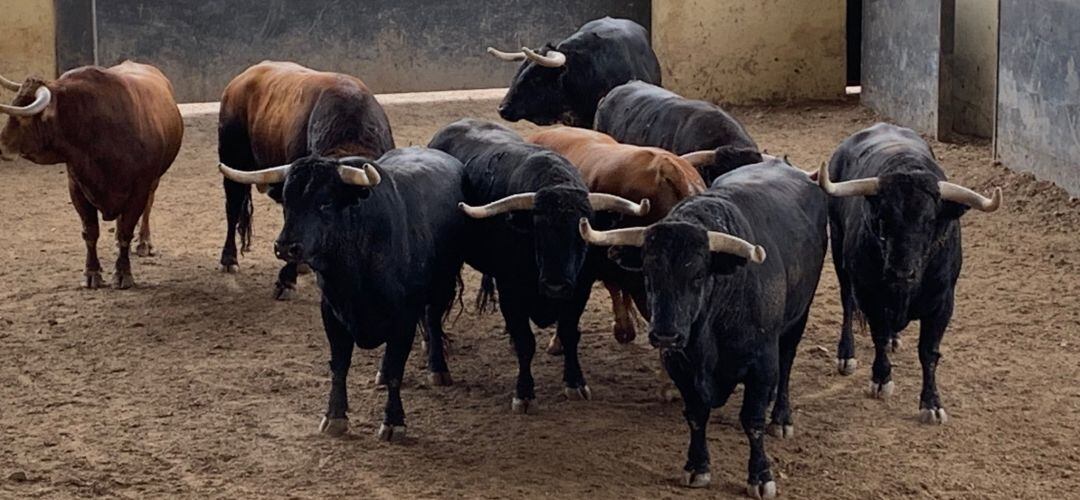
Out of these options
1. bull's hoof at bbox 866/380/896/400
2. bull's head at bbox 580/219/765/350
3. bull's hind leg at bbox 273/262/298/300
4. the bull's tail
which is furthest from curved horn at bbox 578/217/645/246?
bull's hind leg at bbox 273/262/298/300

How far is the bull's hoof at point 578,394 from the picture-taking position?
28.0ft

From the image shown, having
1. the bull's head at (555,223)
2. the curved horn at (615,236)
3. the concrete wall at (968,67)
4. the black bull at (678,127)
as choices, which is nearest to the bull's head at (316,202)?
the bull's head at (555,223)

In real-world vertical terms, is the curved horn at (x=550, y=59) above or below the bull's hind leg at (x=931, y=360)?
above

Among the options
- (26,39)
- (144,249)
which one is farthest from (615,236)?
(26,39)

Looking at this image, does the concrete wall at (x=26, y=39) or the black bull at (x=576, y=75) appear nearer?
the black bull at (x=576, y=75)

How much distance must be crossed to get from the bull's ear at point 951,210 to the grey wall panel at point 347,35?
357 inches

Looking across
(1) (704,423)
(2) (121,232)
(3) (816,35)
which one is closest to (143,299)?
(2) (121,232)

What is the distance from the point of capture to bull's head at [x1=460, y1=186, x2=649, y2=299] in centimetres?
→ 785

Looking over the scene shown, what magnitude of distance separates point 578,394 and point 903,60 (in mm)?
7797

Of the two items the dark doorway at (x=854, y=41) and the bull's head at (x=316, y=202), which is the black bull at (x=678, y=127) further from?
the dark doorway at (x=854, y=41)

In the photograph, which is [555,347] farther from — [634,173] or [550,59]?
[550,59]

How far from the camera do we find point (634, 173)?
848cm

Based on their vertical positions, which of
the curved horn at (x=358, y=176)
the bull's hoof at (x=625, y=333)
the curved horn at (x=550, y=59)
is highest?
the curved horn at (x=550, y=59)

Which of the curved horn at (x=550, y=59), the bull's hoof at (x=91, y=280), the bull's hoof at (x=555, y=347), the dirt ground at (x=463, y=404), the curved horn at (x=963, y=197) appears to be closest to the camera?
the dirt ground at (x=463, y=404)
